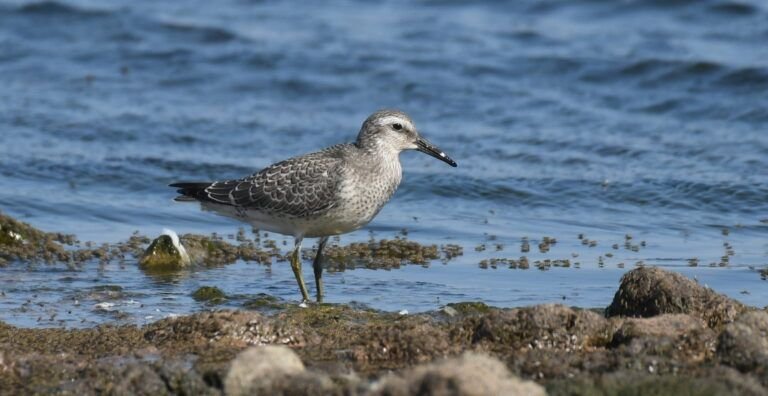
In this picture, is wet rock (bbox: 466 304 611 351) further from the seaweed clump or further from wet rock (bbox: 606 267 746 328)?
the seaweed clump

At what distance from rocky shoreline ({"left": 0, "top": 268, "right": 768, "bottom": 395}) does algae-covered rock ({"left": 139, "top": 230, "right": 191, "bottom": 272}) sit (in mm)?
2177

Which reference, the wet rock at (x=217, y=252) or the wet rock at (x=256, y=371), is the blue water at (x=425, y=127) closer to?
the wet rock at (x=217, y=252)

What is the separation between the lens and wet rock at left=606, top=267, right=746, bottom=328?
7.57 m

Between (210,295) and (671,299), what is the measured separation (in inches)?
134

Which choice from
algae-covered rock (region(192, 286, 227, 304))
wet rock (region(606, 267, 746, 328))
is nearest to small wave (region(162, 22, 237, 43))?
algae-covered rock (region(192, 286, 227, 304))

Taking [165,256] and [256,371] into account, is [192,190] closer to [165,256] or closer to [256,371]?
[165,256]

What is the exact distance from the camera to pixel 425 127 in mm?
16312

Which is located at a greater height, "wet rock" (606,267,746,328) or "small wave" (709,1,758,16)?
"small wave" (709,1,758,16)

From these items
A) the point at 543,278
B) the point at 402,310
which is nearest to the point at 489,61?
the point at 543,278

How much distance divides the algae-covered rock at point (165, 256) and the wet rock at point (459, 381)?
198 inches

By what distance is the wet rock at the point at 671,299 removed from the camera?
24.8 ft

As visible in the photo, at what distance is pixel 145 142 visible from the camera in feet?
51.3

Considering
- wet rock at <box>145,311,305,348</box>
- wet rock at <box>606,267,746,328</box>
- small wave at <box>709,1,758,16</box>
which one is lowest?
wet rock at <box>145,311,305,348</box>

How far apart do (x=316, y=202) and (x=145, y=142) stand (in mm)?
6446
